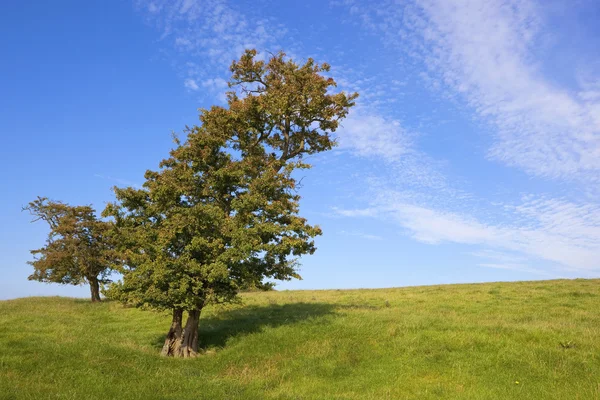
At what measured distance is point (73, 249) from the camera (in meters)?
47.6

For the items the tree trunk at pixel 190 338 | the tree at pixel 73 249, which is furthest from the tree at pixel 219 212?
the tree at pixel 73 249

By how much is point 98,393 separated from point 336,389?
8325 millimetres

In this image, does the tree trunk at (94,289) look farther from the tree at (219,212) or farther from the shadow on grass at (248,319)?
the tree at (219,212)

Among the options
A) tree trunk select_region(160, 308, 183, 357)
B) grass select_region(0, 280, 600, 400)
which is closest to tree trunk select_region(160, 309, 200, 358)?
tree trunk select_region(160, 308, 183, 357)

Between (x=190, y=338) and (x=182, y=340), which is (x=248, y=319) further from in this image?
(x=182, y=340)

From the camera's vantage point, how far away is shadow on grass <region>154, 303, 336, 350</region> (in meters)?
25.2

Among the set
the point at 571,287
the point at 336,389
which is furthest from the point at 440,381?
the point at 571,287

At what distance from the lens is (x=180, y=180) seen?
23.8 m

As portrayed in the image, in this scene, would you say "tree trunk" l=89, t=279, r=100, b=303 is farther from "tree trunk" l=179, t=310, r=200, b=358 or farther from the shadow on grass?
"tree trunk" l=179, t=310, r=200, b=358

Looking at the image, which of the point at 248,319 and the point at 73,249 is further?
the point at 73,249

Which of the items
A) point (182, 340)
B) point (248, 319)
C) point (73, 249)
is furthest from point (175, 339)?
point (73, 249)

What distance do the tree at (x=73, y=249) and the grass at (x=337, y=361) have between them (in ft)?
66.3

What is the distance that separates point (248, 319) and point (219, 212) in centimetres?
998

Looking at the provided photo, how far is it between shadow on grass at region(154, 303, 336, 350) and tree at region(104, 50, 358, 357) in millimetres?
2514
